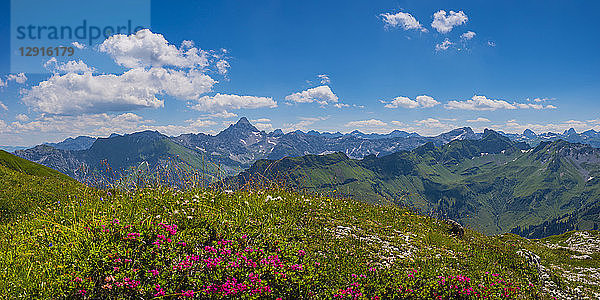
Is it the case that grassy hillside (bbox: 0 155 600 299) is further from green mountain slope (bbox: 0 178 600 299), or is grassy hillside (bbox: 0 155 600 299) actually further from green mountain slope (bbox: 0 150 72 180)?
green mountain slope (bbox: 0 150 72 180)

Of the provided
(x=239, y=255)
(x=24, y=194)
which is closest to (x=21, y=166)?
(x=24, y=194)

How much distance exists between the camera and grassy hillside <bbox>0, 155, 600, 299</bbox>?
21.3ft

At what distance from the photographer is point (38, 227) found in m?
9.11

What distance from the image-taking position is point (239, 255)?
7715mm

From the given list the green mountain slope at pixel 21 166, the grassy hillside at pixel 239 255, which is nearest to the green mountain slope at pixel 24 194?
the grassy hillside at pixel 239 255

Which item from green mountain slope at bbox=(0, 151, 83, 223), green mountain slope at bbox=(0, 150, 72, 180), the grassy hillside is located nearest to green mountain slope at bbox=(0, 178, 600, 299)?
the grassy hillside

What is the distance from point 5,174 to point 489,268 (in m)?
29.7

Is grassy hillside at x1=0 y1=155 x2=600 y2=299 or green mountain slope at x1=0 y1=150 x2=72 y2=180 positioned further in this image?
green mountain slope at x1=0 y1=150 x2=72 y2=180

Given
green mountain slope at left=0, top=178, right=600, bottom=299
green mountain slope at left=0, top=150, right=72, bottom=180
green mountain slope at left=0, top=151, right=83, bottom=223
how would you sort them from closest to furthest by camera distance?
green mountain slope at left=0, top=178, right=600, bottom=299, green mountain slope at left=0, top=151, right=83, bottom=223, green mountain slope at left=0, top=150, right=72, bottom=180

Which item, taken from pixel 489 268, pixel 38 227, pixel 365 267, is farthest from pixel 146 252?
pixel 489 268

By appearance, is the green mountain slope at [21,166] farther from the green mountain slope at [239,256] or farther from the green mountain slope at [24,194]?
the green mountain slope at [239,256]

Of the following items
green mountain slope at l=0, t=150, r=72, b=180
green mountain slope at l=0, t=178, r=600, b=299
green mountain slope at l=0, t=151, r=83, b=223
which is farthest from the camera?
green mountain slope at l=0, t=150, r=72, b=180

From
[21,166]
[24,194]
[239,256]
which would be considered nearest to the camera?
[239,256]

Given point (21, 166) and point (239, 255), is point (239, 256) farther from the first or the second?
point (21, 166)
